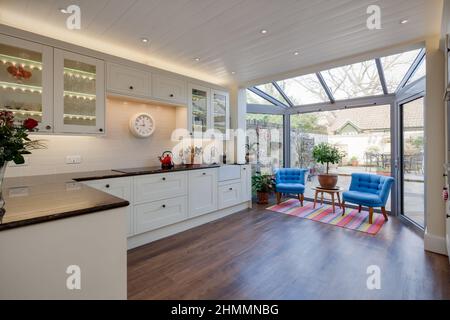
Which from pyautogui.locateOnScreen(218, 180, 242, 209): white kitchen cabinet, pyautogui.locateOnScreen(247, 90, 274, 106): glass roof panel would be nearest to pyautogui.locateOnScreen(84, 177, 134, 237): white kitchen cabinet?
pyautogui.locateOnScreen(218, 180, 242, 209): white kitchen cabinet

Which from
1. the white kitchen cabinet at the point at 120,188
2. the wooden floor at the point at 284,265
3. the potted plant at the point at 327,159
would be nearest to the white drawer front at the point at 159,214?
the white kitchen cabinet at the point at 120,188

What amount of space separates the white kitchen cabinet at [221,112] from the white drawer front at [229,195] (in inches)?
36.9

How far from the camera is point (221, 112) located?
4.10 metres

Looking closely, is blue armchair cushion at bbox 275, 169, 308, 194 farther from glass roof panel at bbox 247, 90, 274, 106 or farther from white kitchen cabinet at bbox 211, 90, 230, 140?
glass roof panel at bbox 247, 90, 274, 106

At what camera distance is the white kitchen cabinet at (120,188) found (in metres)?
2.39

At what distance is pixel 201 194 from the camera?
3.39 metres

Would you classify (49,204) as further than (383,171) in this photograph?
No

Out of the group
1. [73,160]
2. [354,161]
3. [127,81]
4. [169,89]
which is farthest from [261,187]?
[73,160]

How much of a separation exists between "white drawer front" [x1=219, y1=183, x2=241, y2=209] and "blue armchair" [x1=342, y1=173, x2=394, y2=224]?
71.3 inches

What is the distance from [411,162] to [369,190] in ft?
2.41

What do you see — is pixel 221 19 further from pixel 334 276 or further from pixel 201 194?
pixel 334 276

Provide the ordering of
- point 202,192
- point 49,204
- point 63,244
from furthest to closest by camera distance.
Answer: point 202,192 < point 49,204 < point 63,244

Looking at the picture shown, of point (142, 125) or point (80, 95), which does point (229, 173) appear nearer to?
point (142, 125)
